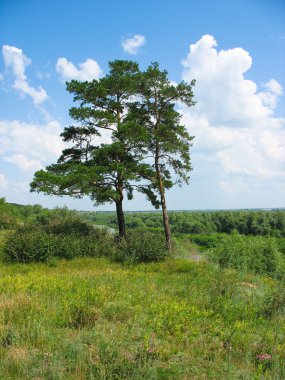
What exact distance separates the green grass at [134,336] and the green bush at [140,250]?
29.7 ft

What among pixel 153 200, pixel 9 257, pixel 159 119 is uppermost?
pixel 159 119

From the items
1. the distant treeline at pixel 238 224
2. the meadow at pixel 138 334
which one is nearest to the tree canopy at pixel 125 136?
the meadow at pixel 138 334

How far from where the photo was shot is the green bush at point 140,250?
61.0ft

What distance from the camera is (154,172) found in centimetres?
2214

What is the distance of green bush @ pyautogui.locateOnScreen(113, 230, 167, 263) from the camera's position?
61.0 feet

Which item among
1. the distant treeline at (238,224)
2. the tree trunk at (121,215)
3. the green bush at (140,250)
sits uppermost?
the tree trunk at (121,215)

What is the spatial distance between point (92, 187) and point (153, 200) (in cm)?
450

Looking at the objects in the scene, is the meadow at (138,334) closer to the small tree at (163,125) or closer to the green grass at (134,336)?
the green grass at (134,336)

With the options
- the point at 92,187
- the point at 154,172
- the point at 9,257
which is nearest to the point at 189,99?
the point at 154,172

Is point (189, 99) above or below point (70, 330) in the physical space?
above

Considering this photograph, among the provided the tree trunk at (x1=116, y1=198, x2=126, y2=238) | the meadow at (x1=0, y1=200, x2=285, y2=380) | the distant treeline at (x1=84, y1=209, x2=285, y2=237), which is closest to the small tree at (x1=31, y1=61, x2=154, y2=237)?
the tree trunk at (x1=116, y1=198, x2=126, y2=238)

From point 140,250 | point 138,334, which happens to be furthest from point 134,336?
point 140,250

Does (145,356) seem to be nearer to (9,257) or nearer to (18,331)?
(18,331)

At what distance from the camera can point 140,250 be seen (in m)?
19.0
